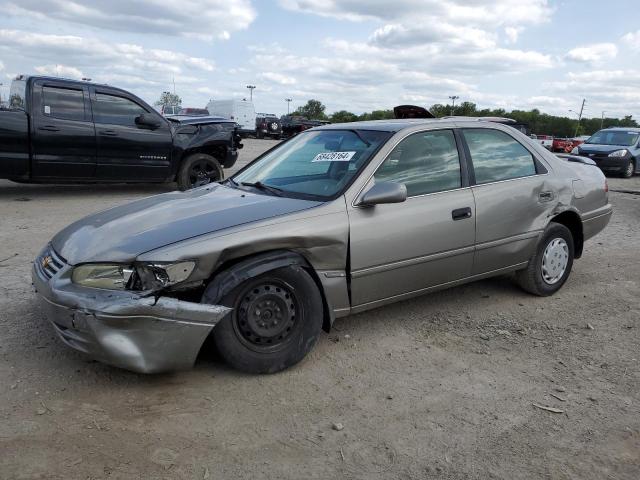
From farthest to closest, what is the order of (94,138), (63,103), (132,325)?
(94,138) → (63,103) → (132,325)

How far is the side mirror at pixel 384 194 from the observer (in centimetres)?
346

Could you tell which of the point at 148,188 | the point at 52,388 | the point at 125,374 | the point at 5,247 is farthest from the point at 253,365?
the point at 148,188

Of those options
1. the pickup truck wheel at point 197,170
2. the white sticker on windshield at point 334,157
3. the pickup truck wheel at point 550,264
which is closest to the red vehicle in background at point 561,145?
the pickup truck wheel at point 197,170

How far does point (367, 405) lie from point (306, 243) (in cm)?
97

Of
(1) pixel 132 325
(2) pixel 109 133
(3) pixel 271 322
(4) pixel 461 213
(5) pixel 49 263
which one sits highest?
(2) pixel 109 133

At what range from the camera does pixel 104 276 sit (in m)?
2.95

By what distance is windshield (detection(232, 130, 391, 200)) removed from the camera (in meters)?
3.71

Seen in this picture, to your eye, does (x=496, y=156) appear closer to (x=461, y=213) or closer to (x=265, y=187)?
(x=461, y=213)

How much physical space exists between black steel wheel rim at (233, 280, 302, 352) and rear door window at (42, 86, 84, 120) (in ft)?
22.2

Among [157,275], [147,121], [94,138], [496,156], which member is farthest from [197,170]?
[157,275]

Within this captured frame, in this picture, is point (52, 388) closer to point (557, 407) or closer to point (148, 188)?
point (557, 407)

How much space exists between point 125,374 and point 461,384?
1936 mm

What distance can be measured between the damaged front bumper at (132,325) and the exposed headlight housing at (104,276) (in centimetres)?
3

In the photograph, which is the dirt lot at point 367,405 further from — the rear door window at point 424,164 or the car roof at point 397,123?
the car roof at point 397,123
